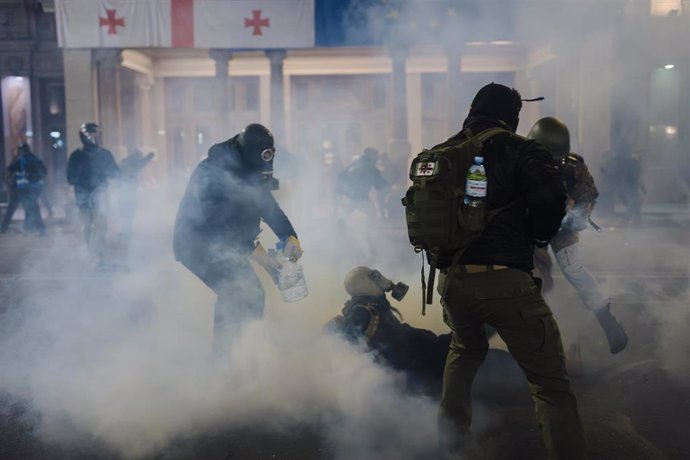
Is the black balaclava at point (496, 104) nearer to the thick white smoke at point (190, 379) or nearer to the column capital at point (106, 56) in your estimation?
the thick white smoke at point (190, 379)

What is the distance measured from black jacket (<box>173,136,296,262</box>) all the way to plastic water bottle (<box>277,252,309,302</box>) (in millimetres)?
228

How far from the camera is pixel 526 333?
2.37m

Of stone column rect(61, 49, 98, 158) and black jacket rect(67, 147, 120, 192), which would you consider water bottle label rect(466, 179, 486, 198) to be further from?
stone column rect(61, 49, 98, 158)

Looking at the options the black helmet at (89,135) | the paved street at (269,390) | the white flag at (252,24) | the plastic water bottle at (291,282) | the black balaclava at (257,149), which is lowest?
the paved street at (269,390)

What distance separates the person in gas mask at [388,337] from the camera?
3498 millimetres

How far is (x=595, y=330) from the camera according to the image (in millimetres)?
4766

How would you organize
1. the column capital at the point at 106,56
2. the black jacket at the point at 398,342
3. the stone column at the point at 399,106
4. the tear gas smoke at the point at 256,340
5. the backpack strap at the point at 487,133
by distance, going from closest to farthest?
1. the backpack strap at the point at 487,133
2. the tear gas smoke at the point at 256,340
3. the black jacket at the point at 398,342
4. the stone column at the point at 399,106
5. the column capital at the point at 106,56

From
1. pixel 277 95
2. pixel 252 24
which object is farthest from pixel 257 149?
pixel 277 95

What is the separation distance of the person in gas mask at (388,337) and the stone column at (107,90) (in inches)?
588

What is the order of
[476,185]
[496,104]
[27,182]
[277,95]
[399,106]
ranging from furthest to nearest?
[277,95], [399,106], [27,182], [496,104], [476,185]

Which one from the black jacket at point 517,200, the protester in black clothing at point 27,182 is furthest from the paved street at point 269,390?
the protester in black clothing at point 27,182

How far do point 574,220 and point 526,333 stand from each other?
1.88 metres

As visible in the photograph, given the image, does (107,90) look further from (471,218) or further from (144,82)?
(471,218)

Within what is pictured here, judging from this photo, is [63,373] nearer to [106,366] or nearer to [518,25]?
[106,366]
